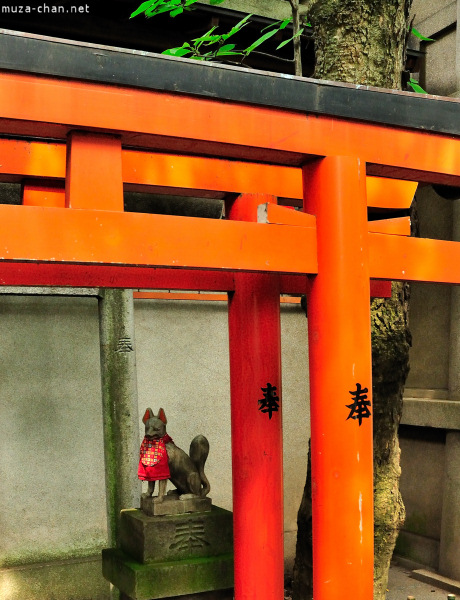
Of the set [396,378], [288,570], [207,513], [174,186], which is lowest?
[288,570]

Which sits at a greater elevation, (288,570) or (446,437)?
(446,437)

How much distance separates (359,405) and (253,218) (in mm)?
1510

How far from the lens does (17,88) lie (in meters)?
3.36

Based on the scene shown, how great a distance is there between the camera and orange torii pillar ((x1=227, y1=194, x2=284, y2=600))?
15.8ft

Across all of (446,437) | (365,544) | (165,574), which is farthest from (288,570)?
(365,544)

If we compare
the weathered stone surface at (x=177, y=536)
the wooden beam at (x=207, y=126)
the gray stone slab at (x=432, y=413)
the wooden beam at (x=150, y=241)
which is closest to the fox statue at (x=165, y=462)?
the weathered stone surface at (x=177, y=536)

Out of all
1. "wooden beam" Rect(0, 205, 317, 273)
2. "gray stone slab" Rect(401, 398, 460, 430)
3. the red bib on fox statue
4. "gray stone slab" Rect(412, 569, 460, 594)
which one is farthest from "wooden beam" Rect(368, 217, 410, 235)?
"gray stone slab" Rect(412, 569, 460, 594)

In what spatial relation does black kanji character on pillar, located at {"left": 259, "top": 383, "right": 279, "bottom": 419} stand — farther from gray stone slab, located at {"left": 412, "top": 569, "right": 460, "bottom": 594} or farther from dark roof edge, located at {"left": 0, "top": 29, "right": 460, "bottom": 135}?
gray stone slab, located at {"left": 412, "top": 569, "right": 460, "bottom": 594}

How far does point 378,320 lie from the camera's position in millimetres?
6145

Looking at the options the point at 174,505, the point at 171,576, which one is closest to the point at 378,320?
the point at 174,505

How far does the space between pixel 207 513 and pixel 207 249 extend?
8.41ft

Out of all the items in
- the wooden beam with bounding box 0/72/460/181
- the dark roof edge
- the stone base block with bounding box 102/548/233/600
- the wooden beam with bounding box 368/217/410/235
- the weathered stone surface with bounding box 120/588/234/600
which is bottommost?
the weathered stone surface with bounding box 120/588/234/600

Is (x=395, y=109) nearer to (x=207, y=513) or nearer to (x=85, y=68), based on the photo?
(x=85, y=68)

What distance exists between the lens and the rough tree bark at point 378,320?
19.9ft
